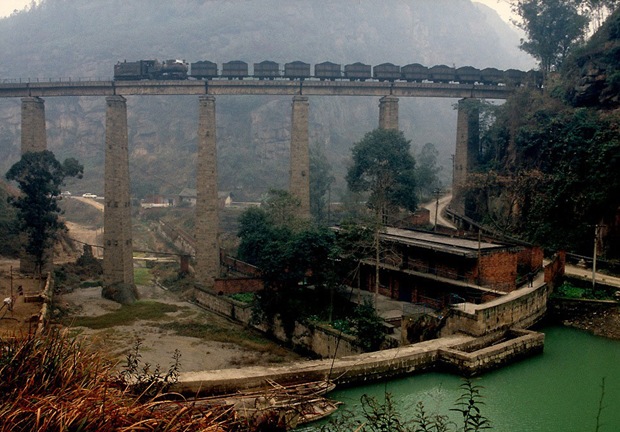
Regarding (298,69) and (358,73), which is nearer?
(298,69)

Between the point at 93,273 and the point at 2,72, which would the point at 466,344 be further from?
the point at 2,72

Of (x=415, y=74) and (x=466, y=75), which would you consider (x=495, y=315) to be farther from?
(x=466, y=75)

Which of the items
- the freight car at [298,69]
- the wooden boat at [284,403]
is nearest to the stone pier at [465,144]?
the freight car at [298,69]

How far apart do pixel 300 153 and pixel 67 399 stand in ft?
86.4

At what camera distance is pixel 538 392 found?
13.9 metres

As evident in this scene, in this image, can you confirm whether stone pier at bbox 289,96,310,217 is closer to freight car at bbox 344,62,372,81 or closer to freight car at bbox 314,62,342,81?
freight car at bbox 314,62,342,81

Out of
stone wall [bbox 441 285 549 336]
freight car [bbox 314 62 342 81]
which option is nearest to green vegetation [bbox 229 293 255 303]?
stone wall [bbox 441 285 549 336]

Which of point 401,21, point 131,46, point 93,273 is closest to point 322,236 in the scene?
point 93,273

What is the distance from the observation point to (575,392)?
14.0 m

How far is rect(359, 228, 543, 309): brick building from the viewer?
1928 cm

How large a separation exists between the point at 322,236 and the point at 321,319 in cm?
315

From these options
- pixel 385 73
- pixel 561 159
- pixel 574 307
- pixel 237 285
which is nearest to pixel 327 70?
pixel 385 73

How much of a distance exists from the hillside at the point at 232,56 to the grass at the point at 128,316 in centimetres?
4206

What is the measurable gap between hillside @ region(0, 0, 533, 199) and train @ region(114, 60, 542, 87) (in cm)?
3312
